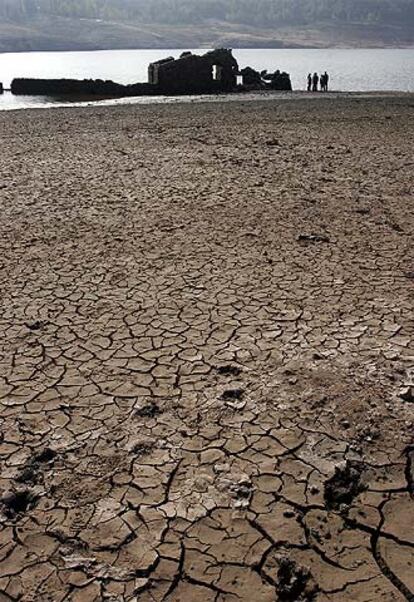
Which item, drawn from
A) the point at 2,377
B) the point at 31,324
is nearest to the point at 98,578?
the point at 2,377

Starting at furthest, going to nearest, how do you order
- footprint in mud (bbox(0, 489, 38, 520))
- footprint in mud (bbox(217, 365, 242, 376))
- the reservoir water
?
1. the reservoir water
2. footprint in mud (bbox(217, 365, 242, 376))
3. footprint in mud (bbox(0, 489, 38, 520))

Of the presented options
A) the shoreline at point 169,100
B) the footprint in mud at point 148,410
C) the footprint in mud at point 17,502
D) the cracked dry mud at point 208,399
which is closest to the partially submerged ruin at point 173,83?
the shoreline at point 169,100

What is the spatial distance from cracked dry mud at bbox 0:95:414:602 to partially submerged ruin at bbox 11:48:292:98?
2288 centimetres

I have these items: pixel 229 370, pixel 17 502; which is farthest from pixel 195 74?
pixel 17 502

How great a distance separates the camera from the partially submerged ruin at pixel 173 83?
90.6 feet

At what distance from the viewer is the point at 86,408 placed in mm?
2945

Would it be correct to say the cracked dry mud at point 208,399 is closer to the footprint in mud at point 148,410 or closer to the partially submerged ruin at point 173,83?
the footprint in mud at point 148,410

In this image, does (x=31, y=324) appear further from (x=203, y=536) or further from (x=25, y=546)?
(x=203, y=536)

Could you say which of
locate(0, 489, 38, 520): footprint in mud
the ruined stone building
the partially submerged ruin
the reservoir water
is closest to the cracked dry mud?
locate(0, 489, 38, 520): footprint in mud

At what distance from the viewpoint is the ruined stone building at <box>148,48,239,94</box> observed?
93.0 feet

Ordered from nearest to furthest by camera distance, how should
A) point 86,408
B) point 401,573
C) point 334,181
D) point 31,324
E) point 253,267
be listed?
point 401,573, point 86,408, point 31,324, point 253,267, point 334,181

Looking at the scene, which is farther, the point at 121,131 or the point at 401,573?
the point at 121,131

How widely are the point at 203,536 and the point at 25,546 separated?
2.30 feet

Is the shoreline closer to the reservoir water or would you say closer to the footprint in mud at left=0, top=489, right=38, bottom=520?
the reservoir water
